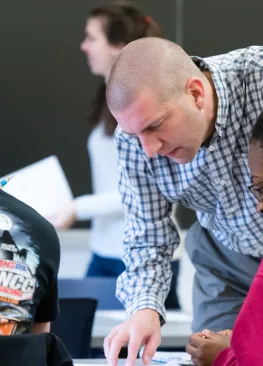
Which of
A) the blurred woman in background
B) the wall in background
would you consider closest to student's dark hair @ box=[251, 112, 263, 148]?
the blurred woman in background

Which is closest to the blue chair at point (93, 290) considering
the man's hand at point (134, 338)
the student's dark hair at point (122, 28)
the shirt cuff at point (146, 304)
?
the student's dark hair at point (122, 28)

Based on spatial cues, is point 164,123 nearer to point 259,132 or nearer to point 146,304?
point 259,132

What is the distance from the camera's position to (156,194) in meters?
2.32

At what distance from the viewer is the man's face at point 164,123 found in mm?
1939

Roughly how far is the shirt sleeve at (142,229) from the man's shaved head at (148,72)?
0.29 m

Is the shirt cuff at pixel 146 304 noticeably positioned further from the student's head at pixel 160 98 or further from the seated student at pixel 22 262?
the seated student at pixel 22 262

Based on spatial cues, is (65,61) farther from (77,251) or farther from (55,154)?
(77,251)

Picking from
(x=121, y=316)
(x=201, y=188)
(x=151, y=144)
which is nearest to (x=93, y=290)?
(x=121, y=316)

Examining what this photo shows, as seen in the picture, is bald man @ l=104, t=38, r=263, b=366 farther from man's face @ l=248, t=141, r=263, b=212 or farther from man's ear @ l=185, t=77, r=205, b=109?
man's face @ l=248, t=141, r=263, b=212

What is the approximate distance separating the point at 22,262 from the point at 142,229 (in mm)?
814

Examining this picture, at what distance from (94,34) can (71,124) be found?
0.99 metres

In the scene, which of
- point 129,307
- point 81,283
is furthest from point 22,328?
point 81,283

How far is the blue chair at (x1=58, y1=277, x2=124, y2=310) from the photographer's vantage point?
3477 mm

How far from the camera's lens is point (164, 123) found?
195cm
